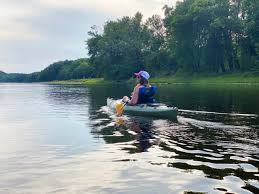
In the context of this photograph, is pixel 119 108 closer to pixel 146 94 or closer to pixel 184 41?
pixel 146 94

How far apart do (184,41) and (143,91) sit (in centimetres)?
6740

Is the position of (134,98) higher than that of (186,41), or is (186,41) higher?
(186,41)

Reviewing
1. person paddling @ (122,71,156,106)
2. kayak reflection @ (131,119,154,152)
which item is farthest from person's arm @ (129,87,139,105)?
kayak reflection @ (131,119,154,152)

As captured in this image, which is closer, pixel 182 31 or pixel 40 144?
pixel 40 144

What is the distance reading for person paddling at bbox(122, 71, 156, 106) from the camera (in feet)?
80.9

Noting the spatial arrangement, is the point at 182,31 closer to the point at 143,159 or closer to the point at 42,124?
the point at 42,124

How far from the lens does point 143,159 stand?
12289mm

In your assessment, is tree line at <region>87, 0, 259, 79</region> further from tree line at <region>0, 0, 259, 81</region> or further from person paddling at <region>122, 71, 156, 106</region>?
person paddling at <region>122, 71, 156, 106</region>

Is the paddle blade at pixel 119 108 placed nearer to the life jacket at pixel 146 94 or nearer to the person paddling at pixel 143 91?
the person paddling at pixel 143 91

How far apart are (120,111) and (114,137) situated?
32.1 feet

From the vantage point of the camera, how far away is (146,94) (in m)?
25.0

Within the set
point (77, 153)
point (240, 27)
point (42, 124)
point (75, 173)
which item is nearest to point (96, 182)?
point (75, 173)

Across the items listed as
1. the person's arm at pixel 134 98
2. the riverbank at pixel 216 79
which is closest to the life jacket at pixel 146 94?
the person's arm at pixel 134 98

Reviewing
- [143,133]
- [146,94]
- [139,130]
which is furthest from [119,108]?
[143,133]
